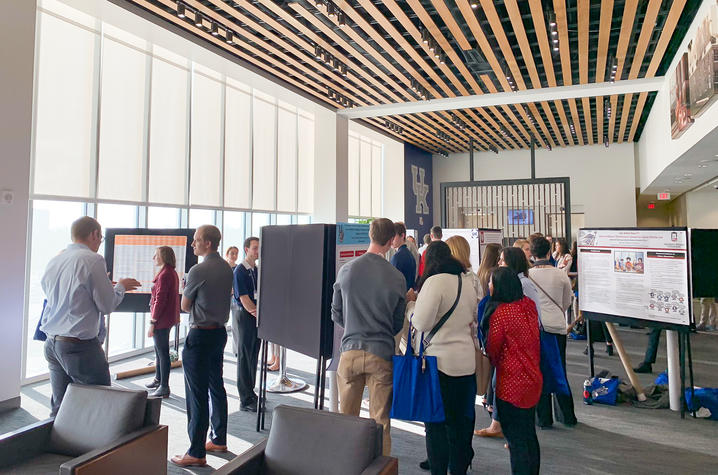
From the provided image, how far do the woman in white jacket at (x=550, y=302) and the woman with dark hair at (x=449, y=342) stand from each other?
53.7 inches

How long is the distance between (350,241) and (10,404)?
3.77 meters

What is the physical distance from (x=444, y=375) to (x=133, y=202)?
17.5 feet

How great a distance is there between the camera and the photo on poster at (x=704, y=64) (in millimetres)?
4305

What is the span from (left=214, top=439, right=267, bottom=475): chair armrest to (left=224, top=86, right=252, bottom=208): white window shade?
613cm

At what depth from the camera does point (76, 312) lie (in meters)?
3.03

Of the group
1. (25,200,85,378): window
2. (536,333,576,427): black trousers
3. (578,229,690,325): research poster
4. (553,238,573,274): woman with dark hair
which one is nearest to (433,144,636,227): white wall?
(553,238,573,274): woman with dark hair

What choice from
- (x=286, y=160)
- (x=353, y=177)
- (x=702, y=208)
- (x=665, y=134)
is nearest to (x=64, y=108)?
(x=286, y=160)

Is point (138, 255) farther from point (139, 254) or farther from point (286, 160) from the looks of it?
point (286, 160)

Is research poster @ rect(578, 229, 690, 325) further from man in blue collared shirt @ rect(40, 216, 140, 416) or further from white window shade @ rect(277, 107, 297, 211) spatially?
white window shade @ rect(277, 107, 297, 211)

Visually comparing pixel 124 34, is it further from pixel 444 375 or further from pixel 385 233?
pixel 444 375

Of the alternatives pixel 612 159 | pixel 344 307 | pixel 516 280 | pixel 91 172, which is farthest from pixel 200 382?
pixel 612 159

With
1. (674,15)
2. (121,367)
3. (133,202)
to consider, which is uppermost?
(674,15)

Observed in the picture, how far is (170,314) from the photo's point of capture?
4770 millimetres

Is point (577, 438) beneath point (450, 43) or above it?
beneath
